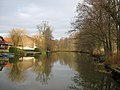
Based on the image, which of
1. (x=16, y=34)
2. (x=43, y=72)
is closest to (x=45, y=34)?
(x=16, y=34)

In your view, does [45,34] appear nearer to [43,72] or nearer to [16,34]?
[16,34]

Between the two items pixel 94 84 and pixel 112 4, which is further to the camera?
pixel 112 4

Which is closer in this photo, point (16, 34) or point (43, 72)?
point (43, 72)

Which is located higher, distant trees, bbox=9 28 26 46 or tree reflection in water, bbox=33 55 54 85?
distant trees, bbox=9 28 26 46

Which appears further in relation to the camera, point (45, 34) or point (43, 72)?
point (45, 34)

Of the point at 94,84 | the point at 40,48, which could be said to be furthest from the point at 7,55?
the point at 94,84

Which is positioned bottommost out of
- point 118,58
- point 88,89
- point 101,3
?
point 88,89

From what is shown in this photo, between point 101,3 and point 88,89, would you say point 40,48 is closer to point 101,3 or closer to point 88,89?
point 101,3

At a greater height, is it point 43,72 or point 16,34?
→ point 16,34

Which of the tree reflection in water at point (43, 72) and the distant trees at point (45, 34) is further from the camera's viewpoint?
the distant trees at point (45, 34)

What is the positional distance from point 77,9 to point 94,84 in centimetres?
1658

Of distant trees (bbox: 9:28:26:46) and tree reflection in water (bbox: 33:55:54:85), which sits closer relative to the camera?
tree reflection in water (bbox: 33:55:54:85)

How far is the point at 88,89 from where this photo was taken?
16547 mm

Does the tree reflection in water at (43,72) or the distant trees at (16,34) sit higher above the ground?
the distant trees at (16,34)
